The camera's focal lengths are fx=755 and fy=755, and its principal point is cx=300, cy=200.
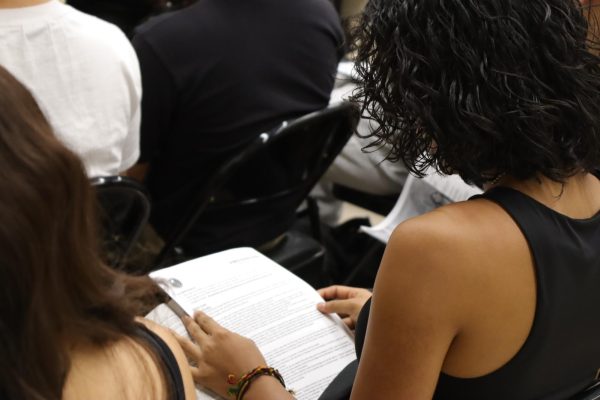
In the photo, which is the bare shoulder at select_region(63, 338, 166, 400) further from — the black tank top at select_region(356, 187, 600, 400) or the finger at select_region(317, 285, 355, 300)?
the finger at select_region(317, 285, 355, 300)

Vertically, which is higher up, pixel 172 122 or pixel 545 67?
pixel 545 67

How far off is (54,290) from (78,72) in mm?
705

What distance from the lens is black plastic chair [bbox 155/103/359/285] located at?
4.84 ft

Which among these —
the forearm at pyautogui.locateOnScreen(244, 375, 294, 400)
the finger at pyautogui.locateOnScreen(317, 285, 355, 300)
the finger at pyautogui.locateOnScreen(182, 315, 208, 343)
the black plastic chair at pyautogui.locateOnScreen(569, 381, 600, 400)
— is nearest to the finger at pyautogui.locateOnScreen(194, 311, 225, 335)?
the finger at pyautogui.locateOnScreen(182, 315, 208, 343)

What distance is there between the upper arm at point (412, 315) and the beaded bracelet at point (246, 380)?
0.18m

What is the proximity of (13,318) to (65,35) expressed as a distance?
738mm

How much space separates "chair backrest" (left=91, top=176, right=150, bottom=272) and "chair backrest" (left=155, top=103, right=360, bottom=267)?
124mm

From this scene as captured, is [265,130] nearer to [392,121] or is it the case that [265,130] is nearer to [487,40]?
[392,121]

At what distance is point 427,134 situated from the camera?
894mm

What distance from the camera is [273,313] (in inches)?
43.8

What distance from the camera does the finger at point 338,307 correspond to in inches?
44.4

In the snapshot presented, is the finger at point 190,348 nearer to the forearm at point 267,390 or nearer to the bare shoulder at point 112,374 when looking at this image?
the forearm at point 267,390

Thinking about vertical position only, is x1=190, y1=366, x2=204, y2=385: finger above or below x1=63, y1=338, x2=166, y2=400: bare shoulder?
below

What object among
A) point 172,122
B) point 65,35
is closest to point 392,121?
point 65,35
